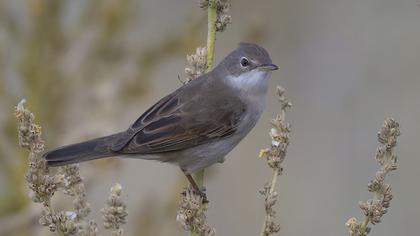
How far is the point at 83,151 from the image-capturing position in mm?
4336

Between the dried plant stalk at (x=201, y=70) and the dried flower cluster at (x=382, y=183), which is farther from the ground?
the dried plant stalk at (x=201, y=70)

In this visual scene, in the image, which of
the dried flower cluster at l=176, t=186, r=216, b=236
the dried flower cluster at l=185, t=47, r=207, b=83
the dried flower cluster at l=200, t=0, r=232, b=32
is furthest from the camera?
the dried flower cluster at l=185, t=47, r=207, b=83

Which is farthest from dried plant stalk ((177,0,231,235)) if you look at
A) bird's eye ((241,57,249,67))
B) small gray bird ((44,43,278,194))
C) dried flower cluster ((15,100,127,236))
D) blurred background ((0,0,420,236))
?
blurred background ((0,0,420,236))

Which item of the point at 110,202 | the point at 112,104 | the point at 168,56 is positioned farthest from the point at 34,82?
the point at 110,202

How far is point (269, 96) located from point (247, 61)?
3773mm

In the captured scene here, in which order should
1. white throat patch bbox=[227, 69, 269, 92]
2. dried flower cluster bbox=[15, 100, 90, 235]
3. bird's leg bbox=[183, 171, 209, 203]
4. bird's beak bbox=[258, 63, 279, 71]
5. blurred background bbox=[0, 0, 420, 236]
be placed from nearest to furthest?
dried flower cluster bbox=[15, 100, 90, 235], bird's leg bbox=[183, 171, 209, 203], bird's beak bbox=[258, 63, 279, 71], white throat patch bbox=[227, 69, 269, 92], blurred background bbox=[0, 0, 420, 236]

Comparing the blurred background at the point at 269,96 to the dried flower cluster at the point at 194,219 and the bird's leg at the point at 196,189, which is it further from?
the dried flower cluster at the point at 194,219

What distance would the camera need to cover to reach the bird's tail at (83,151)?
153 inches

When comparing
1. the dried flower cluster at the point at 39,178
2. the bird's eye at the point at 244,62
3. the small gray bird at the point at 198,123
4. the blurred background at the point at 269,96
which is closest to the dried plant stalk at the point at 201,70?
the small gray bird at the point at 198,123

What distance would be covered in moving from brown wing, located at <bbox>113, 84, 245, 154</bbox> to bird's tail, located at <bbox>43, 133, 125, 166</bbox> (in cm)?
8

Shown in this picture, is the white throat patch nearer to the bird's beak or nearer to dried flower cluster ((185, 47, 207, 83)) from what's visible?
the bird's beak

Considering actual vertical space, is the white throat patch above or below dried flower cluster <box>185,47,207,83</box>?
above

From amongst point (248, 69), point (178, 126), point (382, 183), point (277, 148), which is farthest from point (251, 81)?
point (382, 183)

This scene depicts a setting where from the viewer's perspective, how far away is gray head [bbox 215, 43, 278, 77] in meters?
4.73
